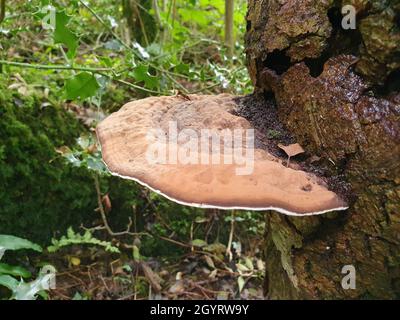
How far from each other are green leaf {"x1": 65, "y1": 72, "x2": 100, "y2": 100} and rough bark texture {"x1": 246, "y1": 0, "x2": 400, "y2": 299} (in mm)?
1220

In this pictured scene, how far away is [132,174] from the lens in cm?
154

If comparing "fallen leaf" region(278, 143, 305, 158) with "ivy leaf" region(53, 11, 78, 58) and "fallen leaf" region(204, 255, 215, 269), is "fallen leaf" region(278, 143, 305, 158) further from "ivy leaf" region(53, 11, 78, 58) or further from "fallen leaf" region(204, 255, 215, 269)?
"fallen leaf" region(204, 255, 215, 269)

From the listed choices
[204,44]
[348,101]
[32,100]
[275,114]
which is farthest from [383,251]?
[204,44]

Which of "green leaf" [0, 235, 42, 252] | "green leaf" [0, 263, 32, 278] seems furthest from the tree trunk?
"green leaf" [0, 263, 32, 278]

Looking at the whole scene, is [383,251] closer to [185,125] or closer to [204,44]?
[185,125]

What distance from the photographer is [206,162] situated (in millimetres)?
1482

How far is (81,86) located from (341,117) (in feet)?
5.88

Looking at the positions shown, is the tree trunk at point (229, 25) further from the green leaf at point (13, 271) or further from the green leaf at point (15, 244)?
the green leaf at point (13, 271)

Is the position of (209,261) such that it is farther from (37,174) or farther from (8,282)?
(8,282)

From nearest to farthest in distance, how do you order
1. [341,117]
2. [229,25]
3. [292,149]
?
[341,117] → [292,149] → [229,25]

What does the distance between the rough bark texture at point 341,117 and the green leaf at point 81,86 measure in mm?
1220

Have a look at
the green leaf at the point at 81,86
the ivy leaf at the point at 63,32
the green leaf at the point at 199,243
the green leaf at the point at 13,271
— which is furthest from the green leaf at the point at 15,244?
the green leaf at the point at 199,243

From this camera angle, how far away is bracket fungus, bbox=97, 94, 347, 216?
1347mm

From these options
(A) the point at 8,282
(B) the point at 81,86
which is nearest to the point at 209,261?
(A) the point at 8,282
